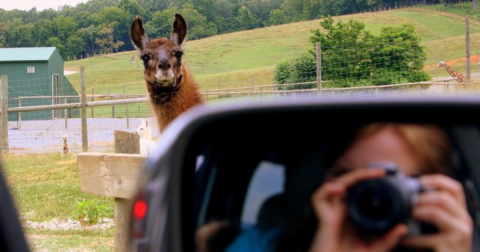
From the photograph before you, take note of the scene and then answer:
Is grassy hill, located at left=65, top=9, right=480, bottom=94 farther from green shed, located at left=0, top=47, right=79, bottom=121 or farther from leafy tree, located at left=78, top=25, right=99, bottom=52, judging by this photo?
green shed, located at left=0, top=47, right=79, bottom=121

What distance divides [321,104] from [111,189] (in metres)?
3.58

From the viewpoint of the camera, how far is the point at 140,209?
1524mm

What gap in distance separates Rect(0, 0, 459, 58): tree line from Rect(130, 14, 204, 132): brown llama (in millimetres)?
45077

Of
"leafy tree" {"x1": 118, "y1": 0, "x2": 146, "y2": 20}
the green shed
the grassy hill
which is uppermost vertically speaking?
"leafy tree" {"x1": 118, "y1": 0, "x2": 146, "y2": 20}

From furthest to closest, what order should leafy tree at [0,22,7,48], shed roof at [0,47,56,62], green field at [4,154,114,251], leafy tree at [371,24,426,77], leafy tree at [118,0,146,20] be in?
leafy tree at [0,22,7,48] → leafy tree at [118,0,146,20] → shed roof at [0,47,56,62] → leafy tree at [371,24,426,77] → green field at [4,154,114,251]

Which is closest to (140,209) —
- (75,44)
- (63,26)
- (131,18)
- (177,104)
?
(177,104)

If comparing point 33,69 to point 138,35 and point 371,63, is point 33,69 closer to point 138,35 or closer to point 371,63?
point 371,63

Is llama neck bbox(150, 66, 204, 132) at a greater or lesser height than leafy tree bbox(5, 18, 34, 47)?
lesser

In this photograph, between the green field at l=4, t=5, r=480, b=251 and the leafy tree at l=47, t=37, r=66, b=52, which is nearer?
the green field at l=4, t=5, r=480, b=251

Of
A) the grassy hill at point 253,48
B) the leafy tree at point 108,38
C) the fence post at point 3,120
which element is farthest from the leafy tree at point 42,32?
the fence post at point 3,120

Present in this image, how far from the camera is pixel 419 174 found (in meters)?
1.47

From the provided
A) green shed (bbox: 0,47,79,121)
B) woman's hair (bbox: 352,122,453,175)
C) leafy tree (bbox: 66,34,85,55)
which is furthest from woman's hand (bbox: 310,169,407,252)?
leafy tree (bbox: 66,34,85,55)

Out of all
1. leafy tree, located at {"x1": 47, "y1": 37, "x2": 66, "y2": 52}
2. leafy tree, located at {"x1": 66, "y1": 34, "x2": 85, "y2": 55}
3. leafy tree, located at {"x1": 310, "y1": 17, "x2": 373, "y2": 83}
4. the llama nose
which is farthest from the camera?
leafy tree, located at {"x1": 66, "y1": 34, "x2": 85, "y2": 55}

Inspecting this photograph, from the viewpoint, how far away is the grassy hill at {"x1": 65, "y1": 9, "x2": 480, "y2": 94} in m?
54.6
